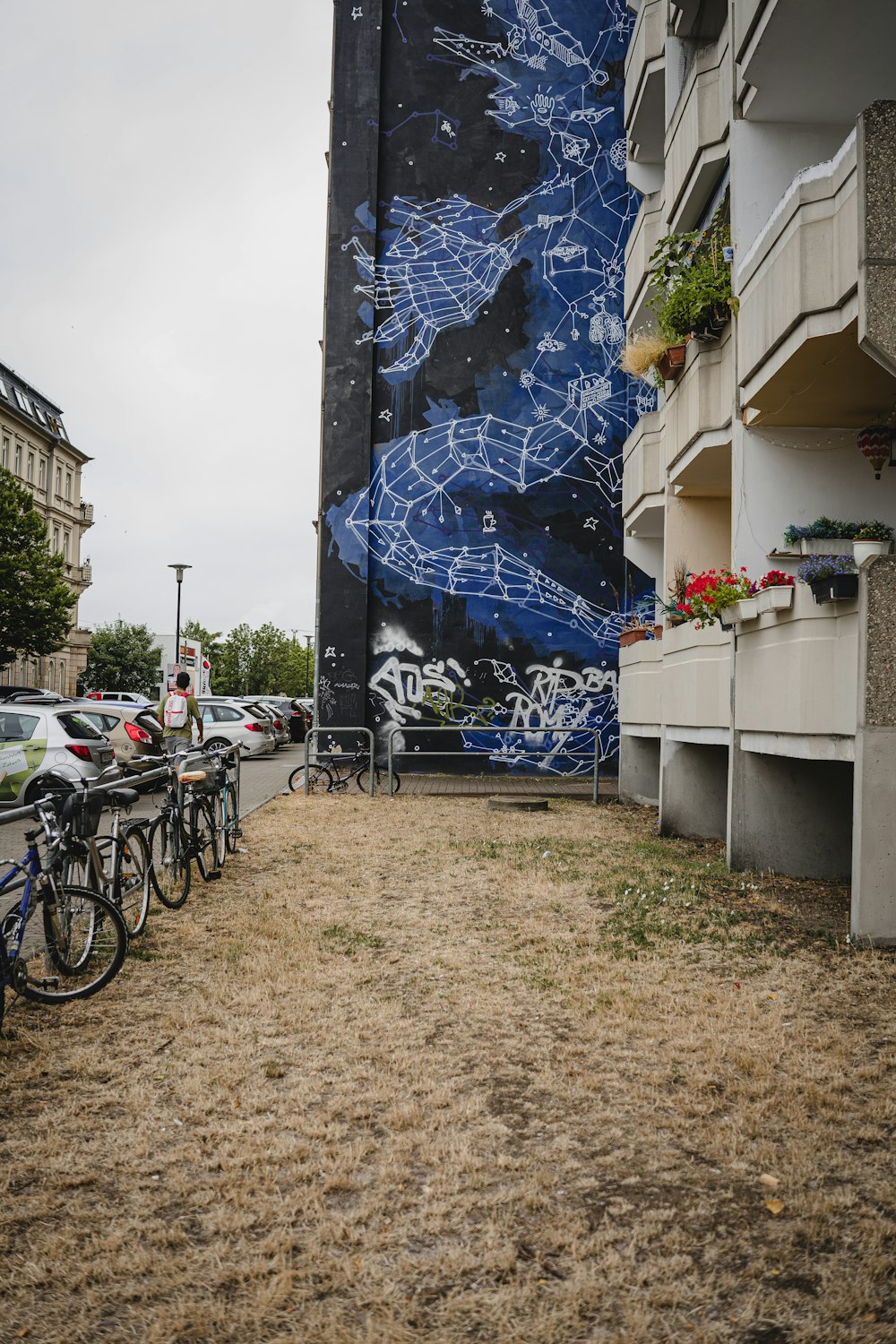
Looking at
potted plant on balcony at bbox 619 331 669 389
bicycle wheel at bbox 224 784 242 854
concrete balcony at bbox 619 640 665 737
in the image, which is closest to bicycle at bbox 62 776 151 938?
bicycle wheel at bbox 224 784 242 854

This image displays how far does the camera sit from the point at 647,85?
1681 cm

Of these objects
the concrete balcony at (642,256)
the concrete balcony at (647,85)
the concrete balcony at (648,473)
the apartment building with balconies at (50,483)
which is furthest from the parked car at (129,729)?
the apartment building with balconies at (50,483)

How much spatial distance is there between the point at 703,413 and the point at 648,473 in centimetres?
480

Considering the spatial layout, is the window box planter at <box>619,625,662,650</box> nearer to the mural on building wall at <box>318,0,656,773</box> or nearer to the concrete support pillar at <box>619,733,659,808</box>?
the concrete support pillar at <box>619,733,659,808</box>

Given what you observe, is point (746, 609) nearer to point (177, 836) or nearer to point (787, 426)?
point (787, 426)

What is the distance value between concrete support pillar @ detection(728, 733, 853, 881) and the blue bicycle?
20.1 feet

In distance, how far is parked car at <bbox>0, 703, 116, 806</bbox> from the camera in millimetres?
15461

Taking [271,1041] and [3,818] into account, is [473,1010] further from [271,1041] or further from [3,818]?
[3,818]

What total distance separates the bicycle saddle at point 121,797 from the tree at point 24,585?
3695 cm

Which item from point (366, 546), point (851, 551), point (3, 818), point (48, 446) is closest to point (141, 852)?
point (3, 818)

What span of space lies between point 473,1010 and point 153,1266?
279 cm

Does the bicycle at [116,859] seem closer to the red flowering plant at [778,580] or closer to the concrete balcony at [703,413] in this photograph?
the red flowering plant at [778,580]

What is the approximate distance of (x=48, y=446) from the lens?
7169 centimetres

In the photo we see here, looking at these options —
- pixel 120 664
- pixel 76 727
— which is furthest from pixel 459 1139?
pixel 120 664
